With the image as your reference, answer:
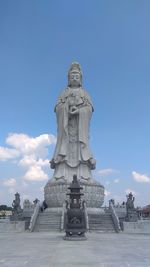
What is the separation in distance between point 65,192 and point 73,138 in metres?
5.06

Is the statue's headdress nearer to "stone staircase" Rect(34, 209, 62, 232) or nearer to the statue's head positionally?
the statue's head

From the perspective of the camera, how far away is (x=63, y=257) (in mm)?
10164

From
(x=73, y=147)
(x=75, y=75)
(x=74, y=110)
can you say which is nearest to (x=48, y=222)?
(x=73, y=147)

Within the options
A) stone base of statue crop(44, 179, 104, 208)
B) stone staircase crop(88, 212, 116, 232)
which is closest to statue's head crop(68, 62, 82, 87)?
stone base of statue crop(44, 179, 104, 208)

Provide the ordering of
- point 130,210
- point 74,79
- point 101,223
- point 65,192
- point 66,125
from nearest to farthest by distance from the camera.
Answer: point 101,223 < point 130,210 < point 65,192 < point 66,125 < point 74,79

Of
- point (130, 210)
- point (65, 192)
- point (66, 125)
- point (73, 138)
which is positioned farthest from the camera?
point (73, 138)

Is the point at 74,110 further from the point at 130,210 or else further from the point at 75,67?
the point at 130,210

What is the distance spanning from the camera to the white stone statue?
1172 inches

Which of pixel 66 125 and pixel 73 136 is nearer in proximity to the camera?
pixel 66 125

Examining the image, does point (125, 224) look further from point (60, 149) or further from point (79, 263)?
point (79, 263)

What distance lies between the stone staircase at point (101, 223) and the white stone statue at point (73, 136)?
4715 millimetres

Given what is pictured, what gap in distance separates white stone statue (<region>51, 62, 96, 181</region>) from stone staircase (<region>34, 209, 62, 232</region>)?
4.25 meters

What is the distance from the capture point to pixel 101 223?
23875 millimetres

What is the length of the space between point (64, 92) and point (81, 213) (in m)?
15.9
